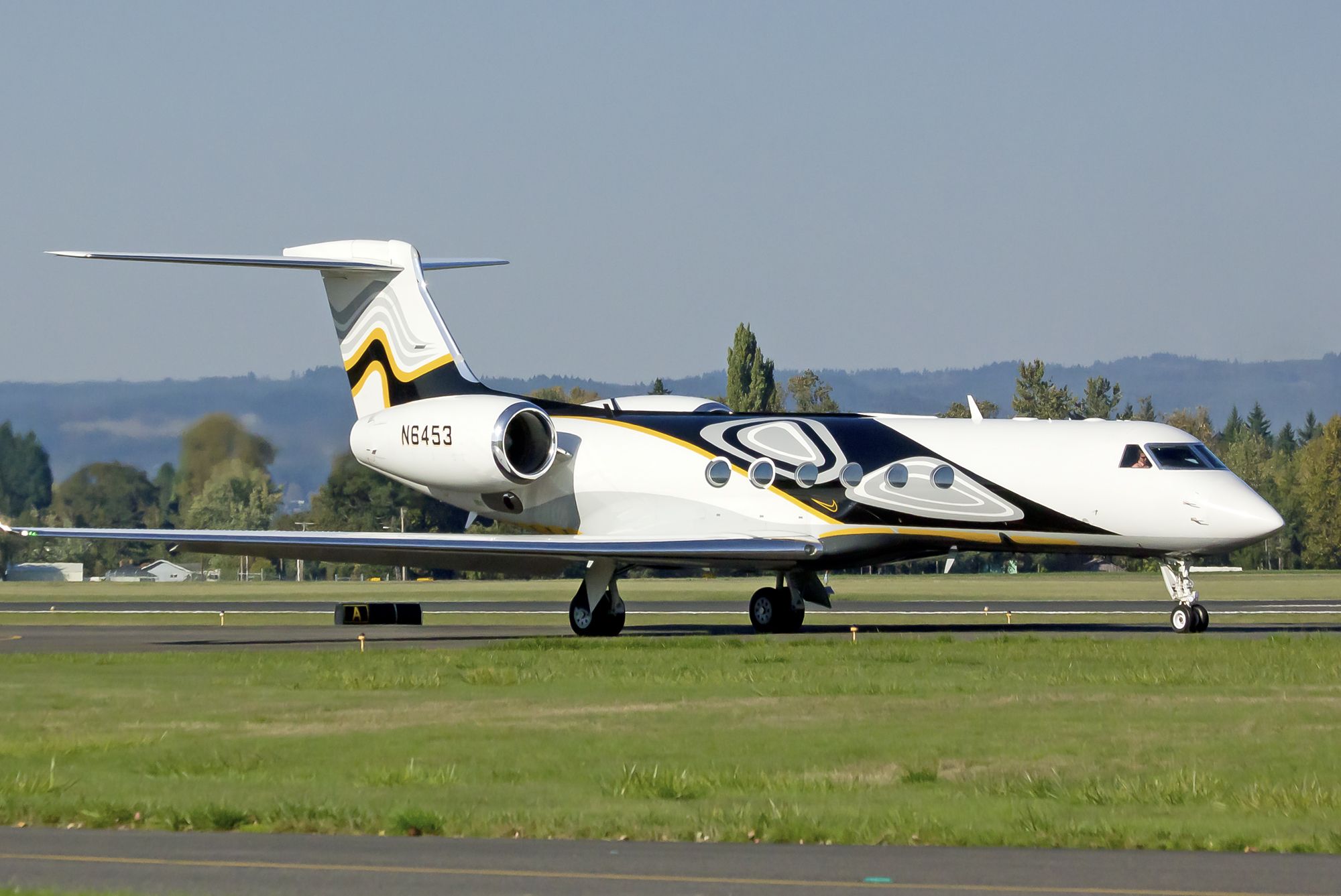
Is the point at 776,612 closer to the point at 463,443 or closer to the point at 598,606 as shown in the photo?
the point at 598,606

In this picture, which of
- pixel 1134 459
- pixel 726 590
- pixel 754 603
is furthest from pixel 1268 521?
pixel 726 590

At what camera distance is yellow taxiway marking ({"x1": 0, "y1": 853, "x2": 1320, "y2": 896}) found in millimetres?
8492

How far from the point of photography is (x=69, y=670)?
69.0 feet

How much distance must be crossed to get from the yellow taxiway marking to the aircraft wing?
55.5 feet

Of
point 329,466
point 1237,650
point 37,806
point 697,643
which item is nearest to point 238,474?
point 329,466

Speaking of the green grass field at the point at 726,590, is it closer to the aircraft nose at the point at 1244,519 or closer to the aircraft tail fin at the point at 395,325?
the aircraft tail fin at the point at 395,325

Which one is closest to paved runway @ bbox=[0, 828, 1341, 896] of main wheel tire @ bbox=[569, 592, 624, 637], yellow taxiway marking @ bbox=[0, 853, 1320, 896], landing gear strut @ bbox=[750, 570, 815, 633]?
yellow taxiway marking @ bbox=[0, 853, 1320, 896]

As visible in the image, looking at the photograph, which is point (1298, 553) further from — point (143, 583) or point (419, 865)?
point (419, 865)

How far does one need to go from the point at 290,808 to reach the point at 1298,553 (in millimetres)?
102434

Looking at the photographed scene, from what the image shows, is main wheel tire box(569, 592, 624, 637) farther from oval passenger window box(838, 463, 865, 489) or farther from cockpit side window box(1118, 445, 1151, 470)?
cockpit side window box(1118, 445, 1151, 470)

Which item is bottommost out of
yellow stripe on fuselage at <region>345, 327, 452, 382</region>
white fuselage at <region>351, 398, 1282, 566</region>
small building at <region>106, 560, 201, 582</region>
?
small building at <region>106, 560, 201, 582</region>

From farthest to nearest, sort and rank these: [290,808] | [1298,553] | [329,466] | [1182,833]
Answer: [1298,553], [329,466], [290,808], [1182,833]

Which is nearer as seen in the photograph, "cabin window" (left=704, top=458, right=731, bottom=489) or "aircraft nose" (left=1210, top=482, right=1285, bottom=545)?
"aircraft nose" (left=1210, top=482, right=1285, bottom=545)

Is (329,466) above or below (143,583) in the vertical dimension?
above
